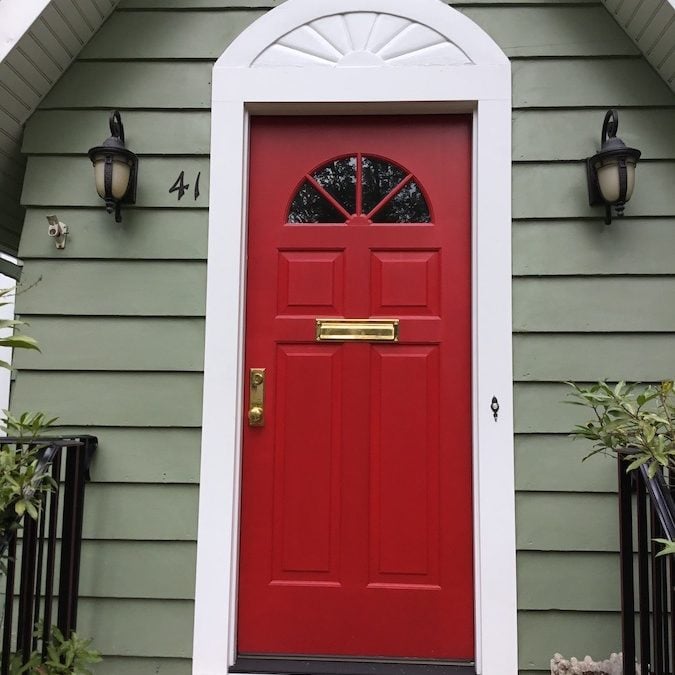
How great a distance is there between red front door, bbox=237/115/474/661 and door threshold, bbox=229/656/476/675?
1.2 inches

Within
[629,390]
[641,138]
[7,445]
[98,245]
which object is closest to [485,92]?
[641,138]

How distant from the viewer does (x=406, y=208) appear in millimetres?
2443

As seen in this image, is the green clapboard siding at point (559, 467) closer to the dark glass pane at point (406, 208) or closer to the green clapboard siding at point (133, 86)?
the dark glass pane at point (406, 208)

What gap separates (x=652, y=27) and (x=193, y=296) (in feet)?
6.29

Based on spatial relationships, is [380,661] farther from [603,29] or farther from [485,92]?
[603,29]

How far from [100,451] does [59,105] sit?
1349 mm

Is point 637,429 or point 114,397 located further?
point 114,397

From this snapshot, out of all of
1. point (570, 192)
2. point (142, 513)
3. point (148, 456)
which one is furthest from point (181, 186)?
point (570, 192)

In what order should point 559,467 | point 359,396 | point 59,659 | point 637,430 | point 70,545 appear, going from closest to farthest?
1. point 637,430
2. point 59,659
3. point 70,545
4. point 559,467
5. point 359,396

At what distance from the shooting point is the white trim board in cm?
222

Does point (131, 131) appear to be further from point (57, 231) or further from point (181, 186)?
point (57, 231)

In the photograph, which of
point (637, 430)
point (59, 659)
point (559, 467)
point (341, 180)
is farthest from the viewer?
point (341, 180)

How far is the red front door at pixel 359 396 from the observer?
2.29m

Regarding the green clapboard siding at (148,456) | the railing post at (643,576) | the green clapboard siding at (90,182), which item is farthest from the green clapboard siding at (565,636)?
the green clapboard siding at (90,182)
